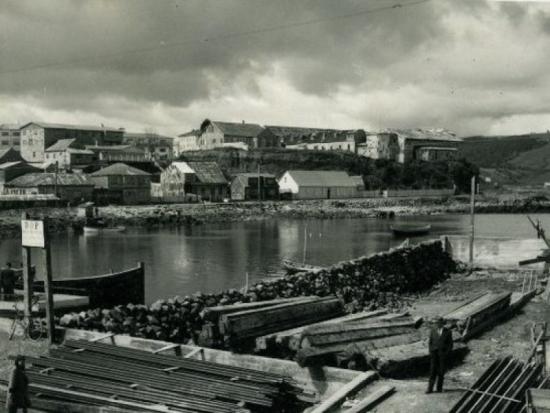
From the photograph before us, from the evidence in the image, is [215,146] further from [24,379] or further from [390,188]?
[24,379]

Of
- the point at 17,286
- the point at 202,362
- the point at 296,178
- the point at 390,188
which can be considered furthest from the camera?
the point at 390,188

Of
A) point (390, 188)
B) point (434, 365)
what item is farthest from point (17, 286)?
point (390, 188)

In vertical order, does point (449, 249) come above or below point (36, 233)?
below

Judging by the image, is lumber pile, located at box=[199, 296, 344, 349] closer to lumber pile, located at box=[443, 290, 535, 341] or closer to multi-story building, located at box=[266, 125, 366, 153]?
lumber pile, located at box=[443, 290, 535, 341]

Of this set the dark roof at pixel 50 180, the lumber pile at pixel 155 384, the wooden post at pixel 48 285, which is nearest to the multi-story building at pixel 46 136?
the dark roof at pixel 50 180

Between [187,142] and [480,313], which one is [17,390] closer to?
[480,313]

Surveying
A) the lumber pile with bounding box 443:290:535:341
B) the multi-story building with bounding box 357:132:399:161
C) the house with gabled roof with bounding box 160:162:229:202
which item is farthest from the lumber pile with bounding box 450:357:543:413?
the multi-story building with bounding box 357:132:399:161
